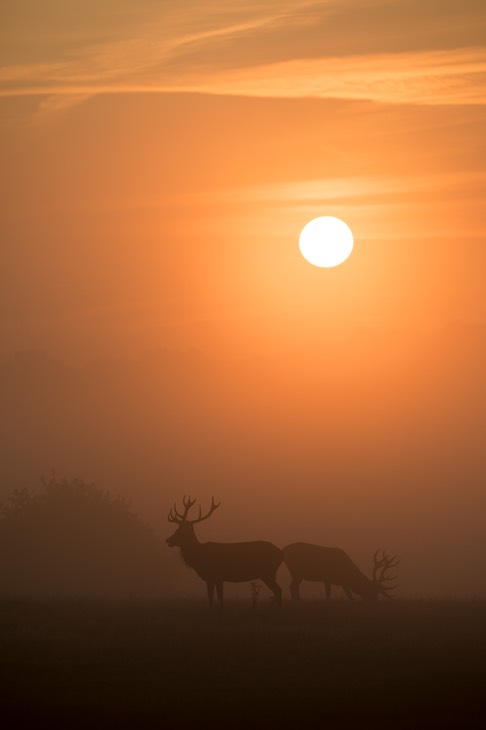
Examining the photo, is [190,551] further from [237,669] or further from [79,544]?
[79,544]

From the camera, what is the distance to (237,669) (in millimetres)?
19219

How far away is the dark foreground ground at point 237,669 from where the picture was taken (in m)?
16.5

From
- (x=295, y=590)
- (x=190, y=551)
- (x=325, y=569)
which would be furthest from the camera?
(x=325, y=569)

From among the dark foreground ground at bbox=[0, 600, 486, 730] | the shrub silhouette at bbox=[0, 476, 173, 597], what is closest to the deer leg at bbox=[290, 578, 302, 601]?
the dark foreground ground at bbox=[0, 600, 486, 730]

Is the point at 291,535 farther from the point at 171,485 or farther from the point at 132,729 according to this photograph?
the point at 132,729

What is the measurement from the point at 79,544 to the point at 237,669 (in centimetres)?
5281

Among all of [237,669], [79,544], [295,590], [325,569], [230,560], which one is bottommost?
[237,669]

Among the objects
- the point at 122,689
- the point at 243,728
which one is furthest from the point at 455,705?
the point at 122,689

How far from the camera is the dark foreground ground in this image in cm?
1645

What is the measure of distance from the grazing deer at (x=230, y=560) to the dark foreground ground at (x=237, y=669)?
120 centimetres

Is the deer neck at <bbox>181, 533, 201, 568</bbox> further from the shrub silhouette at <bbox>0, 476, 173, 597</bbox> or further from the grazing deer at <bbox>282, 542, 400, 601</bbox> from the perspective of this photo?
the shrub silhouette at <bbox>0, 476, 173, 597</bbox>

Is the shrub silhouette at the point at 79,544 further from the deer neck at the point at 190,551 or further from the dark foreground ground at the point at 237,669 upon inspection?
the dark foreground ground at the point at 237,669

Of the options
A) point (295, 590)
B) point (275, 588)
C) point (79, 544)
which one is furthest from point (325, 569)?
point (79, 544)

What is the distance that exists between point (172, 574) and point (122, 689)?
57561 mm
